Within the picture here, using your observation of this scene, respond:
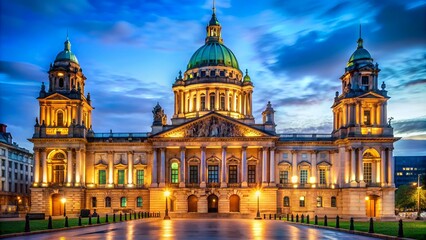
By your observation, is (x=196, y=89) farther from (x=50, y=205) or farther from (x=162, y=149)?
(x=50, y=205)

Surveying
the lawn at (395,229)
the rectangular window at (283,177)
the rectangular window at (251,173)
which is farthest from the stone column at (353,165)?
the lawn at (395,229)

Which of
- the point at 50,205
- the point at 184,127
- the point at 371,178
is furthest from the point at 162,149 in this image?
the point at 371,178

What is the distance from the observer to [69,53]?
92125 millimetres

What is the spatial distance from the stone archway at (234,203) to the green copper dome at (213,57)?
29654mm

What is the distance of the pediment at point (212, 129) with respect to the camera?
88.6 meters

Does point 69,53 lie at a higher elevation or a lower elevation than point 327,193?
higher

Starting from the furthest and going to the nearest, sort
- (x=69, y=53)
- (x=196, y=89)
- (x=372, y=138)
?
(x=196, y=89) → (x=69, y=53) → (x=372, y=138)

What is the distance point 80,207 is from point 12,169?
2919 centimetres

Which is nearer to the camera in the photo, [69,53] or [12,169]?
[69,53]

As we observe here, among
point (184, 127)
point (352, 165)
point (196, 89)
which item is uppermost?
point (196, 89)

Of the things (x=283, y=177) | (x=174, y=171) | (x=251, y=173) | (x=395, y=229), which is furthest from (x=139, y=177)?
(x=395, y=229)

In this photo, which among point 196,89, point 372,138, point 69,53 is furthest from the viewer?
point 196,89

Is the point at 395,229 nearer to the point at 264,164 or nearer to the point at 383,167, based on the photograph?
the point at 383,167

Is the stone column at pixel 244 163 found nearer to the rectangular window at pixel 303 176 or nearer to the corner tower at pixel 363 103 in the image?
the rectangular window at pixel 303 176
